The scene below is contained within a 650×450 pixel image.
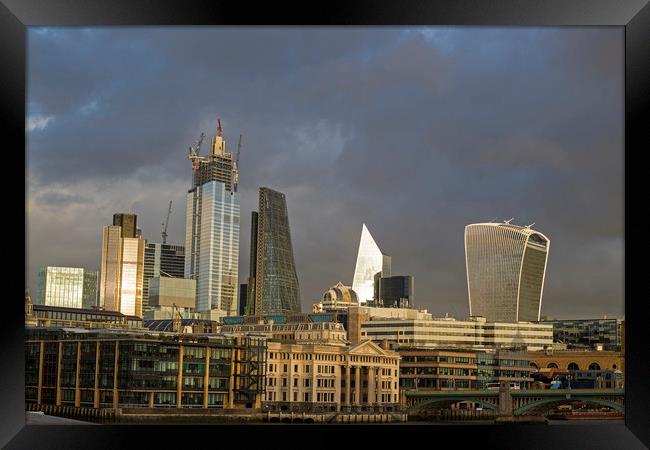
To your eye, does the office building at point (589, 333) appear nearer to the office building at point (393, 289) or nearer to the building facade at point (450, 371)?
the building facade at point (450, 371)

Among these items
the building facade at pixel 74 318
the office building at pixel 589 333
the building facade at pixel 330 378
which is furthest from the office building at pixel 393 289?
the building facade at pixel 330 378

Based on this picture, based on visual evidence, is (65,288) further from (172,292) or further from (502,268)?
(502,268)

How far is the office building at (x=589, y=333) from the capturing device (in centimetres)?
3123

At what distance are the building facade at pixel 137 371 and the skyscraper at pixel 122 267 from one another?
1550 centimetres

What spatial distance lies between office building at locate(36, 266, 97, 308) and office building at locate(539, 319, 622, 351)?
726 inches

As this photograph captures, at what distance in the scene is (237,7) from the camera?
374 cm

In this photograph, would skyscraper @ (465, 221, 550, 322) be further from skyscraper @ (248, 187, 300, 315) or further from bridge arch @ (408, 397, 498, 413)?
bridge arch @ (408, 397, 498, 413)

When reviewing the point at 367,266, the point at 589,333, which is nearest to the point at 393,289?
the point at 367,266

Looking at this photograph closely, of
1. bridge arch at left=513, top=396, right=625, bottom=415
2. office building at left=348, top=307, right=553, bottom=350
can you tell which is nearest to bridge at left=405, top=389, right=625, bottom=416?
bridge arch at left=513, top=396, right=625, bottom=415

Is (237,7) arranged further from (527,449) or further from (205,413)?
(205,413)

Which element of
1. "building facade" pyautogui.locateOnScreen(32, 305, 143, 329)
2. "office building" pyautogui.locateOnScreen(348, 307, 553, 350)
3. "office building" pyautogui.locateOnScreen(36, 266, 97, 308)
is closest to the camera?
"building facade" pyautogui.locateOnScreen(32, 305, 143, 329)

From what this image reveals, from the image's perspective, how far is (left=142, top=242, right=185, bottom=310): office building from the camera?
141ft

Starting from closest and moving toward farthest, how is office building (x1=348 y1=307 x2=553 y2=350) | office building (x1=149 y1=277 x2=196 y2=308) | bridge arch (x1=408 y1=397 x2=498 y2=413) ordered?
bridge arch (x1=408 y1=397 x2=498 y2=413)
office building (x1=348 y1=307 x2=553 y2=350)
office building (x1=149 y1=277 x2=196 y2=308)

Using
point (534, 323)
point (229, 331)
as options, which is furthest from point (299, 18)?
point (534, 323)
